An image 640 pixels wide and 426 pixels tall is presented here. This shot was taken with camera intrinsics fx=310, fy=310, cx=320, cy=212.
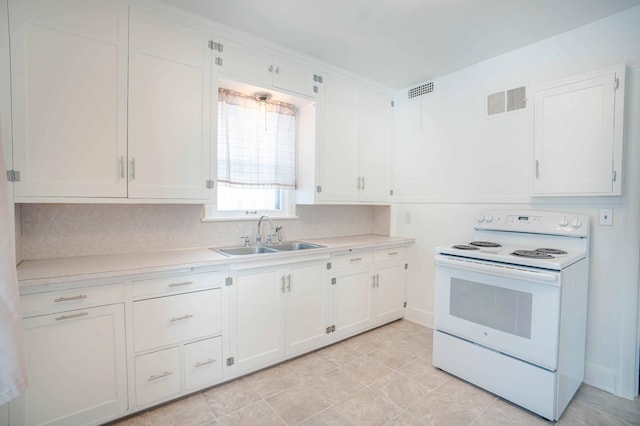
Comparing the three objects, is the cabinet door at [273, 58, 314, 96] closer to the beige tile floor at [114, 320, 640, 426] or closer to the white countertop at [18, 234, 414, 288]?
the white countertop at [18, 234, 414, 288]

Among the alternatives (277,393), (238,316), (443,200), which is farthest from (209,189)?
(443,200)

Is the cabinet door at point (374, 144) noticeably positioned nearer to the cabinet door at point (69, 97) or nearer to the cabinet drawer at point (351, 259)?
the cabinet drawer at point (351, 259)

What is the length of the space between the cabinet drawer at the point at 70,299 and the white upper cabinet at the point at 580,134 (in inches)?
120

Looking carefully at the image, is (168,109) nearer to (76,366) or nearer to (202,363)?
(76,366)

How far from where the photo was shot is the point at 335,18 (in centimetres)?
223

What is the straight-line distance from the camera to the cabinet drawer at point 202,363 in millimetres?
2029

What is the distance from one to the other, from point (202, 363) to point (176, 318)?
37 cm

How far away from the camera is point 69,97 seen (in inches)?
70.6

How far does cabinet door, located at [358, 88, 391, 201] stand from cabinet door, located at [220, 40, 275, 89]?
43.6 inches

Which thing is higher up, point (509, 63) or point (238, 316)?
point (509, 63)

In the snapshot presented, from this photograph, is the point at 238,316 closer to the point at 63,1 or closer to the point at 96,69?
the point at 96,69

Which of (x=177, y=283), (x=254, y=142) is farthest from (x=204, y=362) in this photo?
(x=254, y=142)

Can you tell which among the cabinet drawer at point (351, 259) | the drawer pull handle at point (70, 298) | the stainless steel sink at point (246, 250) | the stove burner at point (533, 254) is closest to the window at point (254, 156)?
the stainless steel sink at point (246, 250)

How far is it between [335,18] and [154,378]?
2685 millimetres
